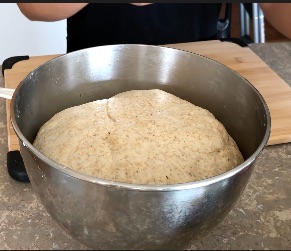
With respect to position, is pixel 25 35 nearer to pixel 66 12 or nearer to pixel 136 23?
pixel 136 23

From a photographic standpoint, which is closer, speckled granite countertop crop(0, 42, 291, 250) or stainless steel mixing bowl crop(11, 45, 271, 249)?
stainless steel mixing bowl crop(11, 45, 271, 249)

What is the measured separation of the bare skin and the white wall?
0.89 meters

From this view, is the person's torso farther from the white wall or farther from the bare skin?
the white wall

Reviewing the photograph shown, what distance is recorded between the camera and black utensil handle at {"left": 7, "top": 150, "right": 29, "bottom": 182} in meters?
0.78

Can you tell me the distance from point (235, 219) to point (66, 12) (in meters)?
0.65

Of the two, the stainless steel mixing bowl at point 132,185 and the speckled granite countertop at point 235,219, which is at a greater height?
the stainless steel mixing bowl at point 132,185

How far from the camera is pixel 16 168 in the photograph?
788 mm

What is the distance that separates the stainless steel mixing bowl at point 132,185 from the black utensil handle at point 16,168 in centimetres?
6

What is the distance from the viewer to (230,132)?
0.82m

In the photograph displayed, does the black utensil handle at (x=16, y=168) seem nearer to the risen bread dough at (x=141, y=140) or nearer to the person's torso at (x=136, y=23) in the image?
the risen bread dough at (x=141, y=140)

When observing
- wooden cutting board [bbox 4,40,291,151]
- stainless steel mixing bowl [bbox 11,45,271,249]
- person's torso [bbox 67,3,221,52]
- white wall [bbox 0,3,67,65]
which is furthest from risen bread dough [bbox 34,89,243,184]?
white wall [bbox 0,3,67,65]

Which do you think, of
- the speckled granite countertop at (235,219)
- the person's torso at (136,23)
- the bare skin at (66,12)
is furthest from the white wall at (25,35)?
the speckled granite countertop at (235,219)

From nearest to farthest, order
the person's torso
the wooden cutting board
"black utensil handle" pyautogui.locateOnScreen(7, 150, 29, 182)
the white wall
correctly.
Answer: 1. "black utensil handle" pyautogui.locateOnScreen(7, 150, 29, 182)
2. the wooden cutting board
3. the person's torso
4. the white wall

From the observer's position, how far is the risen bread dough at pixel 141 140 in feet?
2.12
